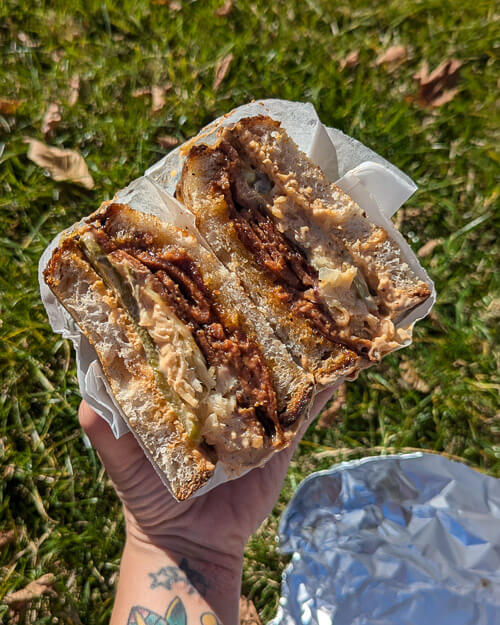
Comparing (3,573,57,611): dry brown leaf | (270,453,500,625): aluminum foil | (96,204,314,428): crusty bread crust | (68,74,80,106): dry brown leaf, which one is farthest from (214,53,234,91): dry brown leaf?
(3,573,57,611): dry brown leaf

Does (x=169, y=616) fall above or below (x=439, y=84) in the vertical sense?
below

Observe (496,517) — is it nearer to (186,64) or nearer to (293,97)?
(293,97)

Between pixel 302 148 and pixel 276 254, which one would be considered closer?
pixel 276 254

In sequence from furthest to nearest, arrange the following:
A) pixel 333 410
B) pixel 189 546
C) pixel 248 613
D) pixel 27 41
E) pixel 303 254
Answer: pixel 27 41 → pixel 333 410 → pixel 248 613 → pixel 189 546 → pixel 303 254

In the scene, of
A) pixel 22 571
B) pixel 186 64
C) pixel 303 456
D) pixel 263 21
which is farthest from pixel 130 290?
pixel 263 21

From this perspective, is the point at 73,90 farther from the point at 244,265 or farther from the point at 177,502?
the point at 177,502

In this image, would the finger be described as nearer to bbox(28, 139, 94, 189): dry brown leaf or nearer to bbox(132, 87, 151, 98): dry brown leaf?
bbox(28, 139, 94, 189): dry brown leaf

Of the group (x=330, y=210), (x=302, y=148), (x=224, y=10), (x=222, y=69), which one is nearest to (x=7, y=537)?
(x=330, y=210)

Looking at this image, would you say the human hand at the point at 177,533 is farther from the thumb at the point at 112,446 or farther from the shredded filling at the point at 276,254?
the shredded filling at the point at 276,254
